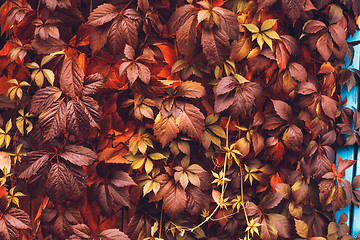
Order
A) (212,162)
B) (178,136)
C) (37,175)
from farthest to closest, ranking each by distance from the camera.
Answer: (212,162) → (178,136) → (37,175)

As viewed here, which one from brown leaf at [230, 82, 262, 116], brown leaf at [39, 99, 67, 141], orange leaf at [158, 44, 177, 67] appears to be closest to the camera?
brown leaf at [39, 99, 67, 141]

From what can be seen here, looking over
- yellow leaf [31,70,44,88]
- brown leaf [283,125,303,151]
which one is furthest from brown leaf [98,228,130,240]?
brown leaf [283,125,303,151]

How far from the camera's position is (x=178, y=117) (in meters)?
1.31

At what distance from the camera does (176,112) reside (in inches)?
51.8

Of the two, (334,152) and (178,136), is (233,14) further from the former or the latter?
(334,152)

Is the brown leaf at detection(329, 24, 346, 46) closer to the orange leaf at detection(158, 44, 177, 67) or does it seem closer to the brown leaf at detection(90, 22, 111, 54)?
the orange leaf at detection(158, 44, 177, 67)

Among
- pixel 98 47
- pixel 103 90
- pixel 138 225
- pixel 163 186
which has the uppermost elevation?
pixel 98 47

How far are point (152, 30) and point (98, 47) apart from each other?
245 millimetres

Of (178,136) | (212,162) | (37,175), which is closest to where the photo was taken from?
(37,175)

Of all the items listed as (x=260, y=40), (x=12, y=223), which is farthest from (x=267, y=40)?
(x=12, y=223)

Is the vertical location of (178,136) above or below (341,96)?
below

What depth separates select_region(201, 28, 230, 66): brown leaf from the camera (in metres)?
1.29

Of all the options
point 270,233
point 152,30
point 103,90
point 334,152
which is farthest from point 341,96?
point 103,90

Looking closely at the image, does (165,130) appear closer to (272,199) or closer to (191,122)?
(191,122)
